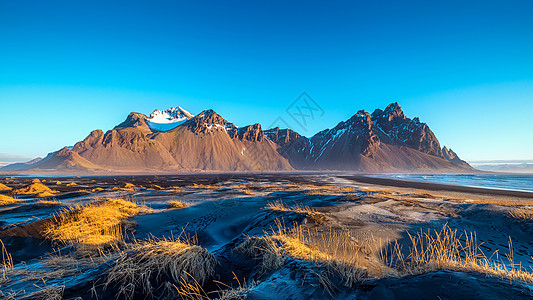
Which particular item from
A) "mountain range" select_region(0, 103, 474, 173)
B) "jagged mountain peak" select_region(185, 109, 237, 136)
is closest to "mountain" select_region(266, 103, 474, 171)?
"mountain range" select_region(0, 103, 474, 173)

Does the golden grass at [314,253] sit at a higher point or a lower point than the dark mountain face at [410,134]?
lower

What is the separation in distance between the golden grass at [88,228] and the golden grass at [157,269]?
282cm

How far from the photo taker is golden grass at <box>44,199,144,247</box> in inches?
231

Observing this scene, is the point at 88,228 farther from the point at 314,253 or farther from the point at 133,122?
the point at 133,122

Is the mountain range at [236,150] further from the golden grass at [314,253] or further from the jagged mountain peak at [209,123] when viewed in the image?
the golden grass at [314,253]

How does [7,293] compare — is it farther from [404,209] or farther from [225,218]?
[404,209]

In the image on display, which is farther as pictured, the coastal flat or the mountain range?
the mountain range

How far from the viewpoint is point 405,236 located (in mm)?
6305

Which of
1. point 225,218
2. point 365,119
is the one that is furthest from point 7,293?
point 365,119

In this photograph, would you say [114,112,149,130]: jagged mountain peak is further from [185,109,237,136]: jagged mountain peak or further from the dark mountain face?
the dark mountain face

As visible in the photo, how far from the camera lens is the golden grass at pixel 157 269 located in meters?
3.18

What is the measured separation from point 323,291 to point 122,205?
11666 mm

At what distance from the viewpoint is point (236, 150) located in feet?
520

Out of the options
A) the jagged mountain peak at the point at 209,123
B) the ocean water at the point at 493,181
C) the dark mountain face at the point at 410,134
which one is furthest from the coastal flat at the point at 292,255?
the dark mountain face at the point at 410,134
